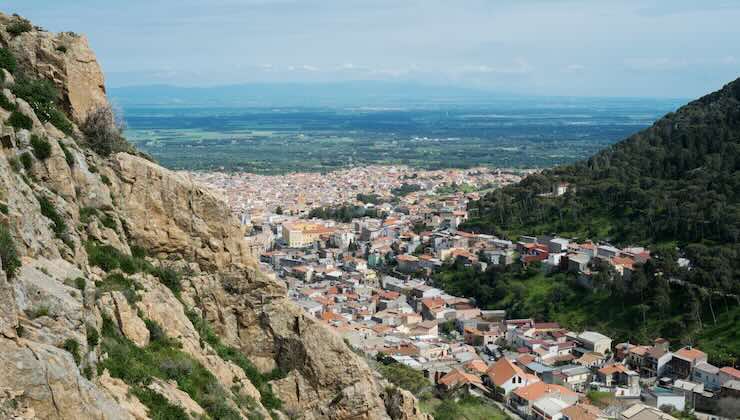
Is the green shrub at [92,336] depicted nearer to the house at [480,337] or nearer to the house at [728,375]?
the house at [728,375]

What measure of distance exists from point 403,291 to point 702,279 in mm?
21303

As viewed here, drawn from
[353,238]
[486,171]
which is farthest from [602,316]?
[486,171]

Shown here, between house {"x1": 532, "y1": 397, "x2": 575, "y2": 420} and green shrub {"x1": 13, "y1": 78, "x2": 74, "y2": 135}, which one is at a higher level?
green shrub {"x1": 13, "y1": 78, "x2": 74, "y2": 135}

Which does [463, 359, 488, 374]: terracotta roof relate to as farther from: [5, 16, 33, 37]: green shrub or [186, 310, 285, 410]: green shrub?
[5, 16, 33, 37]: green shrub

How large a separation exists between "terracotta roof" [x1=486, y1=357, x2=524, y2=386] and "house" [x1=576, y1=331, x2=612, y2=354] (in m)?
5.95

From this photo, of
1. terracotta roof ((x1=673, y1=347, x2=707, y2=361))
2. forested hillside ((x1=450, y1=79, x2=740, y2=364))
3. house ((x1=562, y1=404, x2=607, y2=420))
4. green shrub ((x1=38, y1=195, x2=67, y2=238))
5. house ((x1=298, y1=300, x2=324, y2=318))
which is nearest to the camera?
green shrub ((x1=38, y1=195, x2=67, y2=238))

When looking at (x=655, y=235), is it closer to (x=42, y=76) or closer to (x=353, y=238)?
(x=353, y=238)

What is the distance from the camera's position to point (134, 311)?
12.1 meters

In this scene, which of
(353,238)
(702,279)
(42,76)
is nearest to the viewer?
(42,76)

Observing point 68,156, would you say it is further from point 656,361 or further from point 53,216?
point 656,361

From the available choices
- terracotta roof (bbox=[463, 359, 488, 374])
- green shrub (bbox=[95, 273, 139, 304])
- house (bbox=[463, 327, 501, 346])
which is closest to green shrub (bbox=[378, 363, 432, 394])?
terracotta roof (bbox=[463, 359, 488, 374])

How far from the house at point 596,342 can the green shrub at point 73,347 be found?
127ft

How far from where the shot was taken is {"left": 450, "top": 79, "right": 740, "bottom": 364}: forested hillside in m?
46.2

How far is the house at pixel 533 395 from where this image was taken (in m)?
36.0
